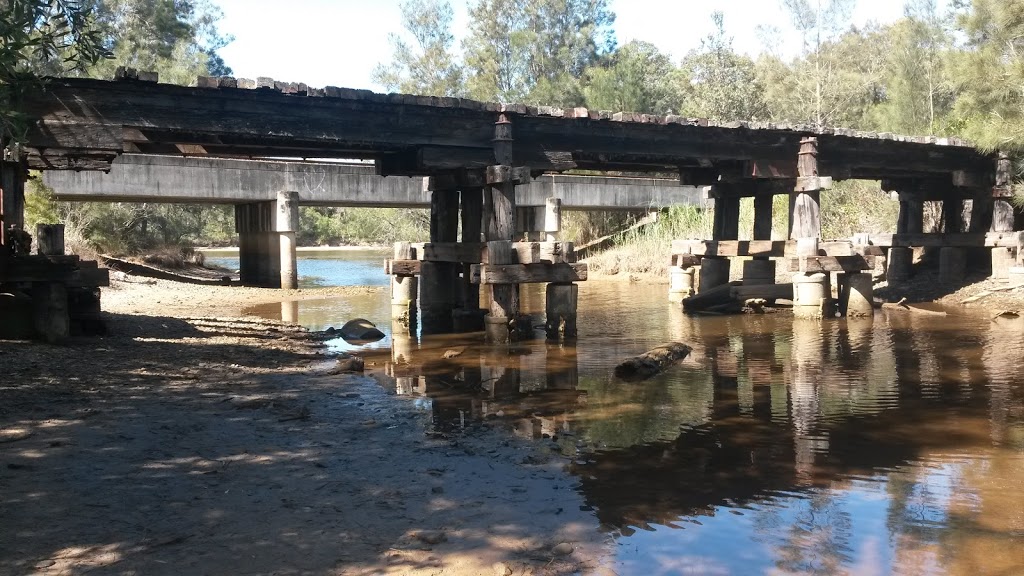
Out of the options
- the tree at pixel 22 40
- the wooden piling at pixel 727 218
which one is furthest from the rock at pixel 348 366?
the wooden piling at pixel 727 218

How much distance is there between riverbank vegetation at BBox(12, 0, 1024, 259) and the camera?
18.1m

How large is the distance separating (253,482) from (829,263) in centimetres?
1208

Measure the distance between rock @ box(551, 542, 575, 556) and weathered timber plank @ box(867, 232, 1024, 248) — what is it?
15012mm

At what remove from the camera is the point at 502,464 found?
5.95 metres

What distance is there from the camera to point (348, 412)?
743 cm

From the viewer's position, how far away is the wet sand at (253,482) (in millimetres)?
4133

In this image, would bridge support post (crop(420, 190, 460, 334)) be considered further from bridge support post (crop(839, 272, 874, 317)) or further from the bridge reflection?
bridge support post (crop(839, 272, 874, 317))

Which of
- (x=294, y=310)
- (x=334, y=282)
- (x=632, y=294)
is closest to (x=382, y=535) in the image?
(x=294, y=310)

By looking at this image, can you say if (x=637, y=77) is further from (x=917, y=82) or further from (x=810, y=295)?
(x=810, y=295)

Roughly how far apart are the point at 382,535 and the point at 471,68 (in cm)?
5262

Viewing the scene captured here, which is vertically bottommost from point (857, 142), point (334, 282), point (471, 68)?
point (334, 282)

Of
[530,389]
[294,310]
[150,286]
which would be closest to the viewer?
[530,389]

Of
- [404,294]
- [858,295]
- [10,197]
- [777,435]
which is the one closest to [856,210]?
[858,295]

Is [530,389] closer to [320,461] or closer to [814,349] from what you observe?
[320,461]
